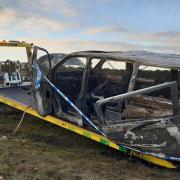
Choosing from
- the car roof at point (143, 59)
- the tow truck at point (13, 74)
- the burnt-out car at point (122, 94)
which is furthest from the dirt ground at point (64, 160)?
the tow truck at point (13, 74)

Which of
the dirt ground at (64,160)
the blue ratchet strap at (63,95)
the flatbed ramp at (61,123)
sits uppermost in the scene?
the blue ratchet strap at (63,95)

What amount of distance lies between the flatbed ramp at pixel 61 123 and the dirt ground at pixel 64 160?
17 cm

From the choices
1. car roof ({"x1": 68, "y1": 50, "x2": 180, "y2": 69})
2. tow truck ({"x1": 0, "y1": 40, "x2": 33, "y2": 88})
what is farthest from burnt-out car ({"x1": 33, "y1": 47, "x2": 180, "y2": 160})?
tow truck ({"x1": 0, "y1": 40, "x2": 33, "y2": 88})

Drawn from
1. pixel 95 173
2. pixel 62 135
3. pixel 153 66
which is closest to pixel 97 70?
pixel 62 135

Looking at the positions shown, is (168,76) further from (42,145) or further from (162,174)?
(42,145)

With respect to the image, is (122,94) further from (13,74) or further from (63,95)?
(13,74)

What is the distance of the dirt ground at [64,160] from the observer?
574cm

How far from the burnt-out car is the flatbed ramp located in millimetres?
119

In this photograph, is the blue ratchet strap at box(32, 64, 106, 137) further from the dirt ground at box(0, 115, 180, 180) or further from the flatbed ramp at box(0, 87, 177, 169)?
the dirt ground at box(0, 115, 180, 180)

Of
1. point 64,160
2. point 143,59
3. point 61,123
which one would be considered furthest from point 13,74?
point 143,59

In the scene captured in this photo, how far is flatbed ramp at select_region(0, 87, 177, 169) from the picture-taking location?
6.14 m

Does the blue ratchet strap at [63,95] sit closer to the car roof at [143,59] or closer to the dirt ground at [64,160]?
the dirt ground at [64,160]

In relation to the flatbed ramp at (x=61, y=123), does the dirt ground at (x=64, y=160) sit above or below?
below

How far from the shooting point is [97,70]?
25.7 ft
